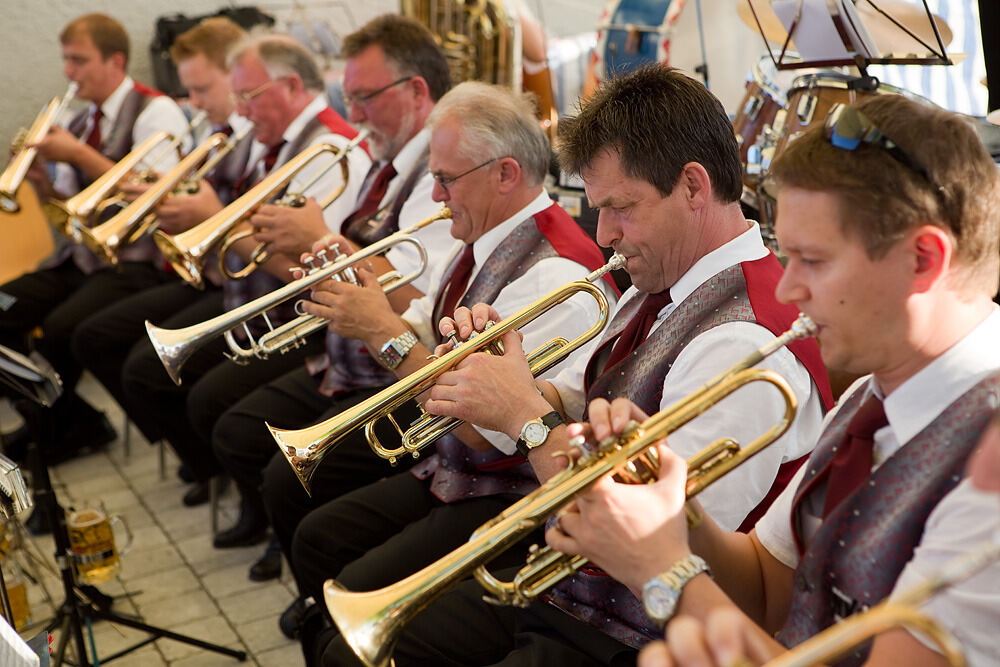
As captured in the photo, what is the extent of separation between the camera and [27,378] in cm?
235

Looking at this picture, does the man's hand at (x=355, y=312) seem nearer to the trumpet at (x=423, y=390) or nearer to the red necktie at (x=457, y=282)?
the red necktie at (x=457, y=282)

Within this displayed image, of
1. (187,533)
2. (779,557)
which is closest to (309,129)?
(187,533)

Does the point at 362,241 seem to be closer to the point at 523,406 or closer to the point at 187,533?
the point at 187,533

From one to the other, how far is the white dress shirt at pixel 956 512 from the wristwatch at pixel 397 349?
127 centimetres

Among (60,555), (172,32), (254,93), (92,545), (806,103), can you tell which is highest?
(172,32)

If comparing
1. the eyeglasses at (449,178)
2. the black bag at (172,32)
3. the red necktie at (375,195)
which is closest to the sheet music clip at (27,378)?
the eyeglasses at (449,178)

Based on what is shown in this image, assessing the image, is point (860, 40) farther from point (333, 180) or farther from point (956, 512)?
point (333, 180)

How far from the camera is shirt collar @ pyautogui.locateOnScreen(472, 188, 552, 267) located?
8.18 ft

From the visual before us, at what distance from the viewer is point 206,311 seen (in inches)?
150

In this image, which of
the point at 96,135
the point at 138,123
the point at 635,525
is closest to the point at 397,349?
the point at 635,525

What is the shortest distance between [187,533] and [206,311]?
0.86 metres

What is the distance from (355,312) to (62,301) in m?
2.54

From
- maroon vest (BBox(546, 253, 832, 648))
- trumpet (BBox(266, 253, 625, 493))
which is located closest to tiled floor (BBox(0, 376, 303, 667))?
trumpet (BBox(266, 253, 625, 493))

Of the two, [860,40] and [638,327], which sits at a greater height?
[860,40]
